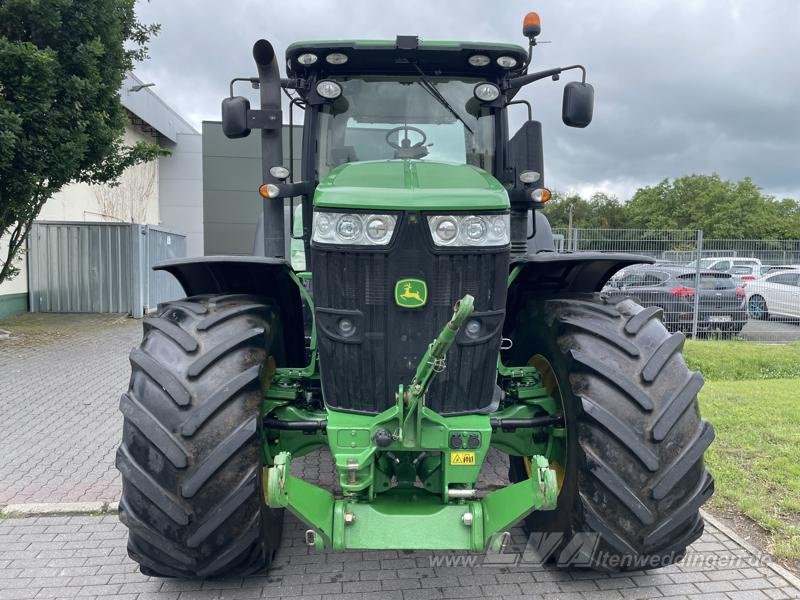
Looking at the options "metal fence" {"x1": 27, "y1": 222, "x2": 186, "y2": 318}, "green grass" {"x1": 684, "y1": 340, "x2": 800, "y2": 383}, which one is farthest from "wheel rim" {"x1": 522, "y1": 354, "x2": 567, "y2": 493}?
"metal fence" {"x1": 27, "y1": 222, "x2": 186, "y2": 318}

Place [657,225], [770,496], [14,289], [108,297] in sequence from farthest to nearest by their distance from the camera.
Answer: [657,225]
[108,297]
[14,289]
[770,496]

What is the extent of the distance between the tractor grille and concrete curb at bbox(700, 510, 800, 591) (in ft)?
6.18

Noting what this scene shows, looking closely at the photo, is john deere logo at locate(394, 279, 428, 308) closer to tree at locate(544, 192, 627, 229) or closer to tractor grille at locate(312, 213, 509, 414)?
tractor grille at locate(312, 213, 509, 414)

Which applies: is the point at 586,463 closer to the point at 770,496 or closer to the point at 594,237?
the point at 770,496

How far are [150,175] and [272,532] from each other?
2081 cm

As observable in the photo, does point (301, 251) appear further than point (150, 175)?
No

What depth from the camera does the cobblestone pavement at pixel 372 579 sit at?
2.98 metres

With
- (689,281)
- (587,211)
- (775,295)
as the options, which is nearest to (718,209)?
(587,211)

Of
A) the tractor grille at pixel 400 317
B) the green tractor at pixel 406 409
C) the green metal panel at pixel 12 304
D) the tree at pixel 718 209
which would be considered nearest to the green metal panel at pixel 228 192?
the green metal panel at pixel 12 304

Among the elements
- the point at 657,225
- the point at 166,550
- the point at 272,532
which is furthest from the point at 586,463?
the point at 657,225

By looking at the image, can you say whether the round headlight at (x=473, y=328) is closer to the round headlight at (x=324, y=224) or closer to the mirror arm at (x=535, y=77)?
the round headlight at (x=324, y=224)

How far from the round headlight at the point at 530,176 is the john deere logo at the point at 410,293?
4.20 ft

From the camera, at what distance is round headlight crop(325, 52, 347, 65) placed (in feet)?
11.5

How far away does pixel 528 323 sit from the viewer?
3.46m
